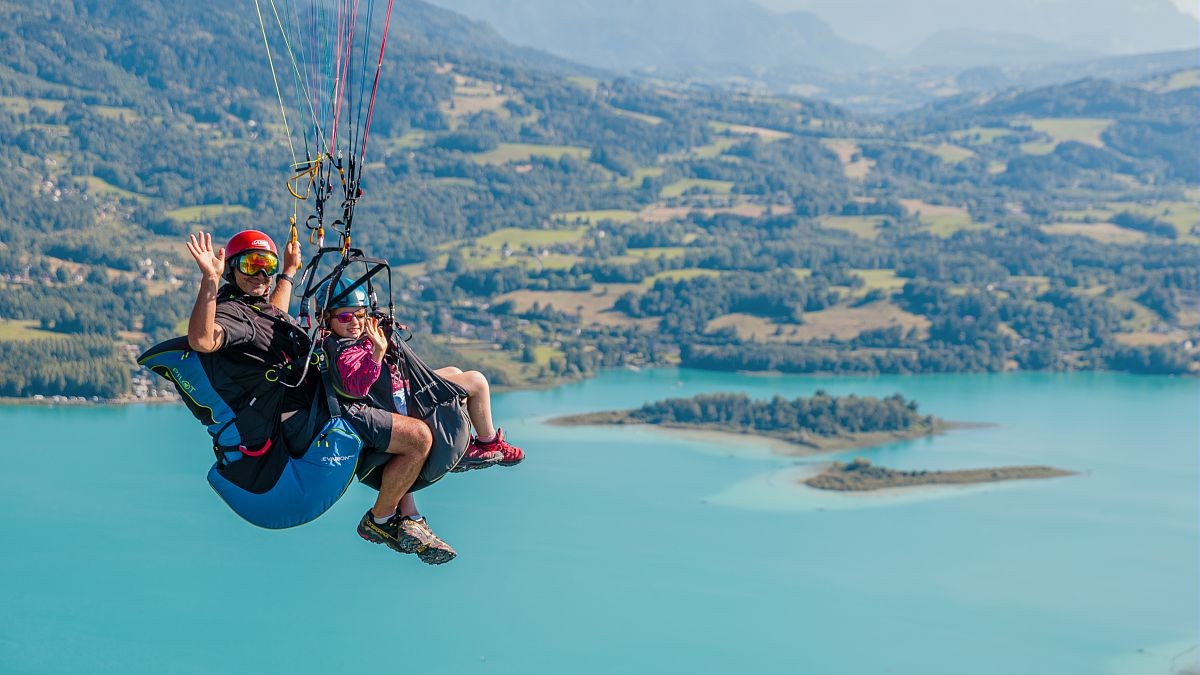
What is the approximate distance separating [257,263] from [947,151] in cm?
11644

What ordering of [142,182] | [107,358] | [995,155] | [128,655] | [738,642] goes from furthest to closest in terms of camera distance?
[995,155], [142,182], [107,358], [738,642], [128,655]

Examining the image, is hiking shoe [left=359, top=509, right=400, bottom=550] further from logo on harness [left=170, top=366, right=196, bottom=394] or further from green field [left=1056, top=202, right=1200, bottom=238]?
green field [left=1056, top=202, right=1200, bottom=238]

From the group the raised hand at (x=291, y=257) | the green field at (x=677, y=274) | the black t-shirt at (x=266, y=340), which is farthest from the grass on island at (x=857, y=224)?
the black t-shirt at (x=266, y=340)

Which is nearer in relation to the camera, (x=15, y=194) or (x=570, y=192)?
(x=15, y=194)

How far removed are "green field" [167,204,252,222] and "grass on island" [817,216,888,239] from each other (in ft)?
109

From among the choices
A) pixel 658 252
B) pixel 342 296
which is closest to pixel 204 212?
pixel 658 252

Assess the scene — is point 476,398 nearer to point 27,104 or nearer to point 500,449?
point 500,449

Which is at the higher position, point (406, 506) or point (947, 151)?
point (406, 506)

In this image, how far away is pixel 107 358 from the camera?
52000 mm

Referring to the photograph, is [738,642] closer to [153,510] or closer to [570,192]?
[153,510]

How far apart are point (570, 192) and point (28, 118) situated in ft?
98.7

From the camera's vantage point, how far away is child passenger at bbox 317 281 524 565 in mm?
6062

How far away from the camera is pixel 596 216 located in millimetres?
84625

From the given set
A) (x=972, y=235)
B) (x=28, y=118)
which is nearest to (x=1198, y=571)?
(x=972, y=235)
